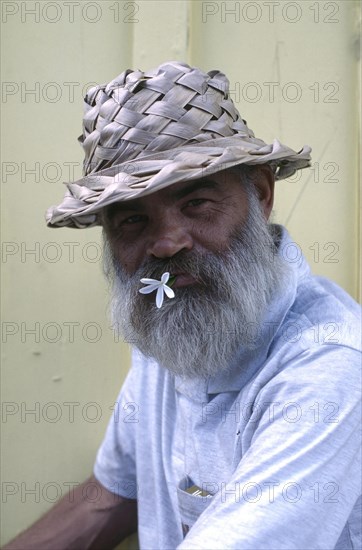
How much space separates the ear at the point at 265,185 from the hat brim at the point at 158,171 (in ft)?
0.37

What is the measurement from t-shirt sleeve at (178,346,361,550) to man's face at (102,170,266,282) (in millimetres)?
325

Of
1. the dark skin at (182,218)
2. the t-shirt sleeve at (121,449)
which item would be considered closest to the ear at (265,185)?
the dark skin at (182,218)

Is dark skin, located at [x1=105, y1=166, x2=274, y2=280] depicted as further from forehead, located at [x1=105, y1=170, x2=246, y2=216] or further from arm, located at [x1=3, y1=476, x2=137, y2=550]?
arm, located at [x1=3, y1=476, x2=137, y2=550]

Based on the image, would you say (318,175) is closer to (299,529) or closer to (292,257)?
(292,257)

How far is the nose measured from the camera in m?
1.37

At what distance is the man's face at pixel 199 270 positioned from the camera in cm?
138

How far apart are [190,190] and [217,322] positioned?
293 mm

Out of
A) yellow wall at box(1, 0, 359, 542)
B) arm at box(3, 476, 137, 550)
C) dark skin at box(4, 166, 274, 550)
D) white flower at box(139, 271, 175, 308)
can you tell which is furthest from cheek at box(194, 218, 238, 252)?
arm at box(3, 476, 137, 550)

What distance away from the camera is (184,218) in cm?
139

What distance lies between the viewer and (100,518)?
1.77 meters

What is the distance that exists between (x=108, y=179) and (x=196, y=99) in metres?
0.25

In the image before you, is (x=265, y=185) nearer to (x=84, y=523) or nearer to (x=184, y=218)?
(x=184, y=218)

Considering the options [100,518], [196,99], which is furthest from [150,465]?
[196,99]

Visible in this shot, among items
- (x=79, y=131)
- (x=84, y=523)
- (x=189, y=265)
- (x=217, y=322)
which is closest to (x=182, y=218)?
(x=189, y=265)
